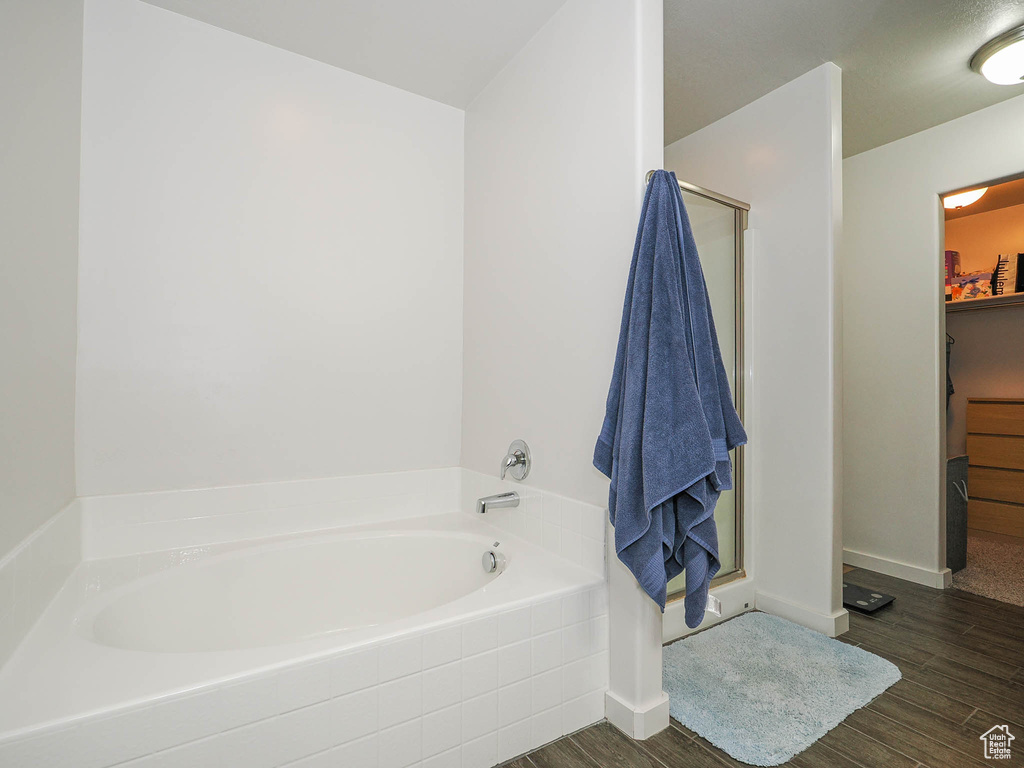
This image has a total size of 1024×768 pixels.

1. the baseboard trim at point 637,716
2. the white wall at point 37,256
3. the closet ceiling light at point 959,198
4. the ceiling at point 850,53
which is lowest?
the baseboard trim at point 637,716

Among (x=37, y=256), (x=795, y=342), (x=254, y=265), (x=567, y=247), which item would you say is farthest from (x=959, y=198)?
(x=37, y=256)

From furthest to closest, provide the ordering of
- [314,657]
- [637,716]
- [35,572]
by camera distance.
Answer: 1. [637,716]
2. [35,572]
3. [314,657]

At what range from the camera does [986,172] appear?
8.47 feet

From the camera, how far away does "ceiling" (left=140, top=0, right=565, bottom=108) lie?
182 cm

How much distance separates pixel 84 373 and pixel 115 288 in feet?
0.99

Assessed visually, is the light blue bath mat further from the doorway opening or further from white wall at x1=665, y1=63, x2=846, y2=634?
the doorway opening

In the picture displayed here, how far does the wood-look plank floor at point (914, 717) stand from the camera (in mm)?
1428

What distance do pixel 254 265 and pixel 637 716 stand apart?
2022 mm

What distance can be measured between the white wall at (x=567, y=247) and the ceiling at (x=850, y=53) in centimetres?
51

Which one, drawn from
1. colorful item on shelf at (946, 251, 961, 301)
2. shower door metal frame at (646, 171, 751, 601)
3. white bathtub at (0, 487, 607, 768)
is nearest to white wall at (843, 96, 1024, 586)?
shower door metal frame at (646, 171, 751, 601)

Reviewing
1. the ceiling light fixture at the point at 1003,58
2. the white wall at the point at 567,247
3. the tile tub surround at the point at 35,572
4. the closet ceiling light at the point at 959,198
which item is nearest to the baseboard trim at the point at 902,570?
the closet ceiling light at the point at 959,198

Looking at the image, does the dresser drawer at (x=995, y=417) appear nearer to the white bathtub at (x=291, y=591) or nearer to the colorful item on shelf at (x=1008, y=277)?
the colorful item on shelf at (x=1008, y=277)

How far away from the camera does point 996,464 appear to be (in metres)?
3.82

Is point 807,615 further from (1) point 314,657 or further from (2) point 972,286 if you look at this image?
(2) point 972,286
